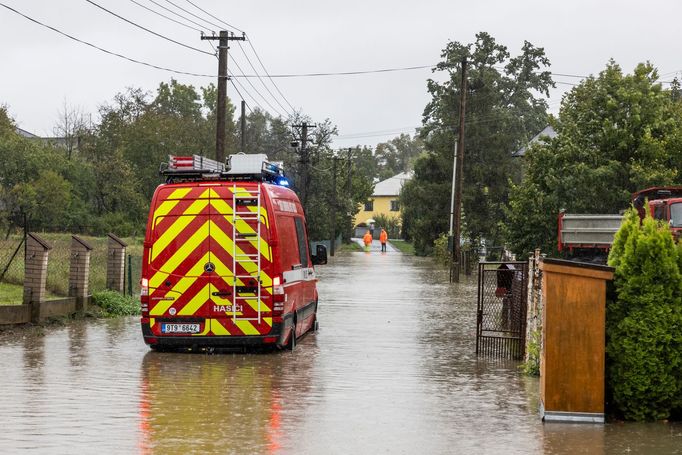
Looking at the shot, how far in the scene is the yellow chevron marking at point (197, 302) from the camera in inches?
577

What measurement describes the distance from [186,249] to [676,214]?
41.7 feet

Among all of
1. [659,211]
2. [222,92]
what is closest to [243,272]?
[659,211]

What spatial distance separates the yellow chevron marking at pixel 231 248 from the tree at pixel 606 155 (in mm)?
24802

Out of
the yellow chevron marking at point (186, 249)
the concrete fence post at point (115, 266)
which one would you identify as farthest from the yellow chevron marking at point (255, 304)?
the concrete fence post at point (115, 266)

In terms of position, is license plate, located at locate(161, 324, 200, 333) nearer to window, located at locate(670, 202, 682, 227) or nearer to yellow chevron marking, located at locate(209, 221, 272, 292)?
yellow chevron marking, located at locate(209, 221, 272, 292)

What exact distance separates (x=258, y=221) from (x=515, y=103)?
72917mm

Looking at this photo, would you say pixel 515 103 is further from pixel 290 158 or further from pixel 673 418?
pixel 673 418

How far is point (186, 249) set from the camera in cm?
1474

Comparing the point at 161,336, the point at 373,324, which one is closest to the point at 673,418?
the point at 161,336

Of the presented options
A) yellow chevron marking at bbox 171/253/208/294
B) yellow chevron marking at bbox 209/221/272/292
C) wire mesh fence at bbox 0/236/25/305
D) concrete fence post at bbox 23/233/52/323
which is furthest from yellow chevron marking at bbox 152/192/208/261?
wire mesh fence at bbox 0/236/25/305

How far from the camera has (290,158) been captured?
8556 cm

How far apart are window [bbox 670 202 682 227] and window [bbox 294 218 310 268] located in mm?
9342

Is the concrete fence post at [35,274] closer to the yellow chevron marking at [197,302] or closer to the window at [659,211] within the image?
the yellow chevron marking at [197,302]

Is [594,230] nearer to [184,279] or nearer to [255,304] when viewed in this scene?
[255,304]
